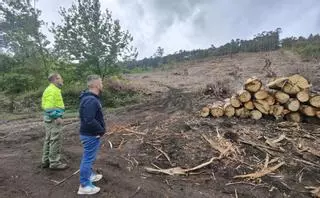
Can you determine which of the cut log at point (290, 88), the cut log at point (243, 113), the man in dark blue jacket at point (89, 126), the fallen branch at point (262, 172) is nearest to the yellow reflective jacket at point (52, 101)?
the man in dark blue jacket at point (89, 126)

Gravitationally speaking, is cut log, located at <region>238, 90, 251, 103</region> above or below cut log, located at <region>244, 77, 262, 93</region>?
below

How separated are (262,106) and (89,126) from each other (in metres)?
5.44

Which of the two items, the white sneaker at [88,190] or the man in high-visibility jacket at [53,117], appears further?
the man in high-visibility jacket at [53,117]

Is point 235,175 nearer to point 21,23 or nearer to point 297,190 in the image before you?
point 297,190

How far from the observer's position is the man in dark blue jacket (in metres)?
4.77

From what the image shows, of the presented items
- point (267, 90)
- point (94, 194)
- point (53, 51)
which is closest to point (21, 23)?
point (53, 51)

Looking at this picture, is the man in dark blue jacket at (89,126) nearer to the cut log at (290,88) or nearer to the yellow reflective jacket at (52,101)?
the yellow reflective jacket at (52,101)

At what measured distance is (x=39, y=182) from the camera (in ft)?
18.2

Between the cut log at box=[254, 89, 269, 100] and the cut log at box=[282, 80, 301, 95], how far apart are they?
0.46 m

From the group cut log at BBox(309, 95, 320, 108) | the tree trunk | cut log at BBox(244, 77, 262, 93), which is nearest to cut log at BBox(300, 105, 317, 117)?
cut log at BBox(309, 95, 320, 108)

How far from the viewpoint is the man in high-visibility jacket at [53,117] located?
18.8ft

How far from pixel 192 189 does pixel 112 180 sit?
1350 millimetres

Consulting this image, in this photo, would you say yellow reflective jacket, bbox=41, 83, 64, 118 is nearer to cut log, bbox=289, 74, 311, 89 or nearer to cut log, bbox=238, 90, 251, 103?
cut log, bbox=238, 90, 251, 103

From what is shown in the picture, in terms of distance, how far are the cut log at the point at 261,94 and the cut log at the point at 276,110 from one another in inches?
15.3
